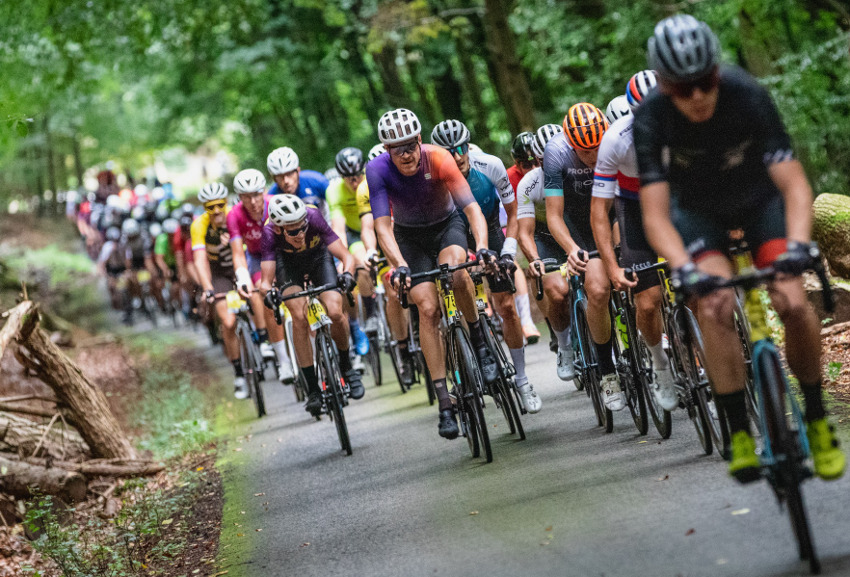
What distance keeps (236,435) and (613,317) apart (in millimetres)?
5525

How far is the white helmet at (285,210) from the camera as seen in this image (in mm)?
10258

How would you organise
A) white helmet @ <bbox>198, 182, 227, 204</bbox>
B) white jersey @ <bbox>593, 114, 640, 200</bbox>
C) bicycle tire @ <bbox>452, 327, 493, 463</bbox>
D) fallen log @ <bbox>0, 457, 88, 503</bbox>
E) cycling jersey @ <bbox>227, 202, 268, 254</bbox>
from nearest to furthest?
white jersey @ <bbox>593, 114, 640, 200</bbox> < bicycle tire @ <bbox>452, 327, 493, 463</bbox> < fallen log @ <bbox>0, 457, 88, 503</bbox> < cycling jersey @ <bbox>227, 202, 268, 254</bbox> < white helmet @ <bbox>198, 182, 227, 204</bbox>

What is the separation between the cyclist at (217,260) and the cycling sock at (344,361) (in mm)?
3264

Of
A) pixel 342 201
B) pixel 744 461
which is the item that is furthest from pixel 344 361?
pixel 744 461

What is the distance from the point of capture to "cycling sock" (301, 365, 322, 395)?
10570 millimetres

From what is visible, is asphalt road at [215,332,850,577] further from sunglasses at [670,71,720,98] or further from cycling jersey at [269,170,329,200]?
cycling jersey at [269,170,329,200]

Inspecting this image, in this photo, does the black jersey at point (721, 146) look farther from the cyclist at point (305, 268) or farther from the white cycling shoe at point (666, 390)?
the cyclist at point (305, 268)

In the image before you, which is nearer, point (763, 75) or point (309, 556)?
point (309, 556)

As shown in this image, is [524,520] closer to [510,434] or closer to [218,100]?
[510,434]

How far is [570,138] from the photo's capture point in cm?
824

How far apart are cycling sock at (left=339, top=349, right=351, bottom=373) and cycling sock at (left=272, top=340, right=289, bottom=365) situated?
2.11 m

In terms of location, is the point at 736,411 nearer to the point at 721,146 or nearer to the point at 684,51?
the point at 721,146

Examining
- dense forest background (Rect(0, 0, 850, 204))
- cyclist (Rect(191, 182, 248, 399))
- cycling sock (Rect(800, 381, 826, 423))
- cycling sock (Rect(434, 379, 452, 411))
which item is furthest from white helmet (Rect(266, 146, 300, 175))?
cycling sock (Rect(800, 381, 826, 423))

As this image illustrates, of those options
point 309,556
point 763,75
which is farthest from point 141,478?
point 763,75
